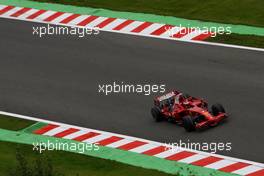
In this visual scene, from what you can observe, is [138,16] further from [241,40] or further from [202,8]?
[241,40]

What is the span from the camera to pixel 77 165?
1128 inches

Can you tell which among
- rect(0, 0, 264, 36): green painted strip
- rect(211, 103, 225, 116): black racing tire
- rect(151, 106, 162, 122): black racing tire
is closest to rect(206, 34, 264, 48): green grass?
rect(0, 0, 264, 36): green painted strip

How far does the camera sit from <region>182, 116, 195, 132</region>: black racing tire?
29.8 m

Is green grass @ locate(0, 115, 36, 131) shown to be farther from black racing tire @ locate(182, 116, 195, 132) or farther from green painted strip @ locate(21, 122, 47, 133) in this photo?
black racing tire @ locate(182, 116, 195, 132)

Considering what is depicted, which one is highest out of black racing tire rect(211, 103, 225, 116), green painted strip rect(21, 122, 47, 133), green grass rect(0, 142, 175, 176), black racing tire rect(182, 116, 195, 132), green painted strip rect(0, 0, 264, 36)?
green painted strip rect(0, 0, 264, 36)

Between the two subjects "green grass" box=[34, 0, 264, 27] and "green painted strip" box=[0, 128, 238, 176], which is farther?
"green grass" box=[34, 0, 264, 27]

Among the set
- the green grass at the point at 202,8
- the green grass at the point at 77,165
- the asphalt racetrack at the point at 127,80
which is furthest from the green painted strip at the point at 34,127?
the green grass at the point at 202,8

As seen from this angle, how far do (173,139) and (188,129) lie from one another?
62 centimetres

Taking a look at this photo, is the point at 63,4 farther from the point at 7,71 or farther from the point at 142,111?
the point at 142,111

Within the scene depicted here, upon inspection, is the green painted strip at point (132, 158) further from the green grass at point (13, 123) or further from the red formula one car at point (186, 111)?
the red formula one car at point (186, 111)

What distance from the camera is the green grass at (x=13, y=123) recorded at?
32625 millimetres

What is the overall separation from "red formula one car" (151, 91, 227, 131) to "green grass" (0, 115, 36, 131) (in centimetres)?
481

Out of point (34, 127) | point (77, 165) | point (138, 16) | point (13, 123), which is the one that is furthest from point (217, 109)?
point (138, 16)

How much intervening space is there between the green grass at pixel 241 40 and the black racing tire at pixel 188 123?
7.77 meters
